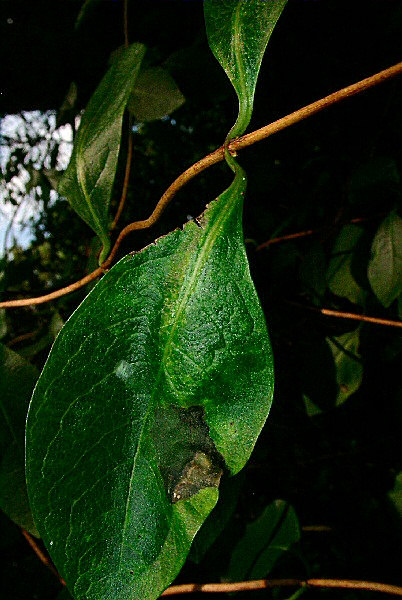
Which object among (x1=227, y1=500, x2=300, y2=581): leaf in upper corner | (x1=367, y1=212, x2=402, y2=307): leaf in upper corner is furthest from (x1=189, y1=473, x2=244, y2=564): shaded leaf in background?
(x1=367, y1=212, x2=402, y2=307): leaf in upper corner

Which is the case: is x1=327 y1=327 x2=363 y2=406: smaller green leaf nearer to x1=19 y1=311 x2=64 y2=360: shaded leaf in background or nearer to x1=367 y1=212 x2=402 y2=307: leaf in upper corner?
x1=367 y1=212 x2=402 y2=307: leaf in upper corner

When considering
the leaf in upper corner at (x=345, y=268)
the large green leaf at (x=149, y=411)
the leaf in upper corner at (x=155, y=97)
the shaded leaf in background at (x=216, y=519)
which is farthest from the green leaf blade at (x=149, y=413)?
the leaf in upper corner at (x=345, y=268)

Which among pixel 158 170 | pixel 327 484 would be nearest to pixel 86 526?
pixel 327 484

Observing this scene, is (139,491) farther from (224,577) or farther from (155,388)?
(224,577)

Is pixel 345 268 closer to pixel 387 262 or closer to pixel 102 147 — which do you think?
pixel 387 262

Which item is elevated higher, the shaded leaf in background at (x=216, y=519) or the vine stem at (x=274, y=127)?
the vine stem at (x=274, y=127)

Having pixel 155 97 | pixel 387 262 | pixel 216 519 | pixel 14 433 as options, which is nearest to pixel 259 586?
pixel 216 519

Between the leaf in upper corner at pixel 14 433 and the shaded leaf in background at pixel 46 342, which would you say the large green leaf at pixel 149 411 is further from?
the shaded leaf in background at pixel 46 342
